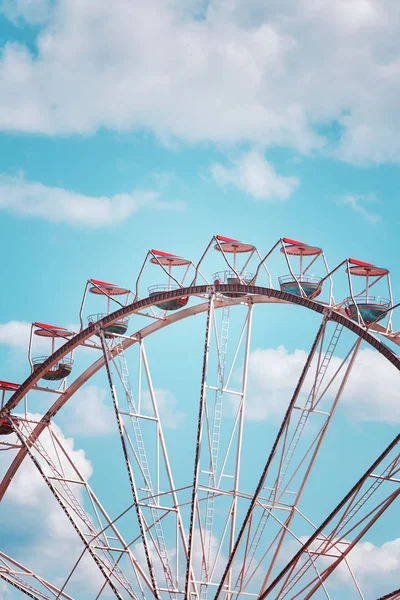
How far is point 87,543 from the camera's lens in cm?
5878

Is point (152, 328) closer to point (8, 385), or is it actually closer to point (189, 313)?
point (189, 313)

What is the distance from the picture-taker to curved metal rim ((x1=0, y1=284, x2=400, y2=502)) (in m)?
47.6

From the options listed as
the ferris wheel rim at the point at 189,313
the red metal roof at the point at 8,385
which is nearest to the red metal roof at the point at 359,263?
the ferris wheel rim at the point at 189,313

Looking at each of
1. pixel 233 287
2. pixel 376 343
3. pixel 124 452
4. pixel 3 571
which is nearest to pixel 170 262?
pixel 233 287

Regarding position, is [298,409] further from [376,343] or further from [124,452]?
[124,452]

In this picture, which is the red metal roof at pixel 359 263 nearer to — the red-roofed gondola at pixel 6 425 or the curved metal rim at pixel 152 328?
the curved metal rim at pixel 152 328

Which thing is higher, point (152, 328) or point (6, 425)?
point (152, 328)

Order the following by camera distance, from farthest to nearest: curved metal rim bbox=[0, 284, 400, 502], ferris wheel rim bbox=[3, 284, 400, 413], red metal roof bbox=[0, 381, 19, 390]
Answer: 1. red metal roof bbox=[0, 381, 19, 390]
2. curved metal rim bbox=[0, 284, 400, 502]
3. ferris wheel rim bbox=[3, 284, 400, 413]

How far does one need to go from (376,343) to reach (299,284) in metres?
5.75

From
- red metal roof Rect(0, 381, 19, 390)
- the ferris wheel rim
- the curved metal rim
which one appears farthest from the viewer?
red metal roof Rect(0, 381, 19, 390)

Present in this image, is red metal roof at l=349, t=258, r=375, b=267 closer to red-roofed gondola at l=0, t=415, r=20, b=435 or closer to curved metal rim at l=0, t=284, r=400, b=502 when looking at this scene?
curved metal rim at l=0, t=284, r=400, b=502

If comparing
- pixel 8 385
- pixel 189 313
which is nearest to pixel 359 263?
pixel 189 313

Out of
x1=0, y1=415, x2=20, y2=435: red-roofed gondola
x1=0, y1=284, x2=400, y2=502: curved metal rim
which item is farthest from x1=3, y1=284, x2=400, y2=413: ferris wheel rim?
x1=0, y1=415, x2=20, y2=435: red-roofed gondola

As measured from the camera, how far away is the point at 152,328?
198ft
